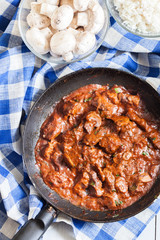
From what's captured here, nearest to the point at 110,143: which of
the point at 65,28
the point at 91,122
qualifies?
the point at 91,122

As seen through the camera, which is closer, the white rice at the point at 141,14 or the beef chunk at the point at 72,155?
the white rice at the point at 141,14

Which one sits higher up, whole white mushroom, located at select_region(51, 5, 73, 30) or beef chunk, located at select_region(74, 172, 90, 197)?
whole white mushroom, located at select_region(51, 5, 73, 30)

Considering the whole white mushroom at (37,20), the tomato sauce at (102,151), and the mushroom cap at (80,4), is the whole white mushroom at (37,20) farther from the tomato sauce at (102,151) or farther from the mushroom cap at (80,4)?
the tomato sauce at (102,151)

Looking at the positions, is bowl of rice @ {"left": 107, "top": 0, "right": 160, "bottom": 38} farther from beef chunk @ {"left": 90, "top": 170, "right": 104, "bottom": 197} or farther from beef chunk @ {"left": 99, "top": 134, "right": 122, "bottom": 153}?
beef chunk @ {"left": 90, "top": 170, "right": 104, "bottom": 197}

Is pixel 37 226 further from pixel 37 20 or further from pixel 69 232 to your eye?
pixel 37 20

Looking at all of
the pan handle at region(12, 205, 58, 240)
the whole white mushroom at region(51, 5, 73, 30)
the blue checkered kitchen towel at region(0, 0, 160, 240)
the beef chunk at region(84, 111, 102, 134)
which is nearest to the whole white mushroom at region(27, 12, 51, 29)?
the whole white mushroom at region(51, 5, 73, 30)

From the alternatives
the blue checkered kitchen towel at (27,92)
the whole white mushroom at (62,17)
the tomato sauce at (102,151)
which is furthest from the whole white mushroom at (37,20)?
the tomato sauce at (102,151)
